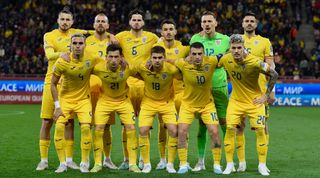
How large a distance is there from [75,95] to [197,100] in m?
1.98

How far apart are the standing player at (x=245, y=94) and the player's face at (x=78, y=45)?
7.26 feet

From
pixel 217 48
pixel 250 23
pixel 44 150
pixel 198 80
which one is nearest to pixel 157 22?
pixel 250 23

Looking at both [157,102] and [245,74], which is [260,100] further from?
[157,102]

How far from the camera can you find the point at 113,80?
11477mm

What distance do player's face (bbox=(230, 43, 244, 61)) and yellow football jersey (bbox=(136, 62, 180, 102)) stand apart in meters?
0.99

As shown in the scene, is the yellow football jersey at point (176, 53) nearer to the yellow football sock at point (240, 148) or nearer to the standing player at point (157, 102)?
the standing player at point (157, 102)

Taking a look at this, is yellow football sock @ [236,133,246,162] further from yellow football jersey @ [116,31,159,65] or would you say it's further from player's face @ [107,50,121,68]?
player's face @ [107,50,121,68]

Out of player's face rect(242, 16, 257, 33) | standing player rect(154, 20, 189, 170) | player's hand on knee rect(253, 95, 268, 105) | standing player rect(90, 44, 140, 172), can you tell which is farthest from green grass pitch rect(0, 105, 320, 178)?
player's face rect(242, 16, 257, 33)

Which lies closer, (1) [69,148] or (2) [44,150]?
(1) [69,148]

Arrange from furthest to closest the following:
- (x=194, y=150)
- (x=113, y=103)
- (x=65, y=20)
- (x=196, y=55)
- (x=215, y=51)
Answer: (x=194, y=150) < (x=65, y=20) < (x=215, y=51) < (x=113, y=103) < (x=196, y=55)

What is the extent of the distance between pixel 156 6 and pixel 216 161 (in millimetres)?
25647

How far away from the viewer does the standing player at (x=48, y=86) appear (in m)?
11.8

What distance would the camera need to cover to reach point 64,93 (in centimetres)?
1170

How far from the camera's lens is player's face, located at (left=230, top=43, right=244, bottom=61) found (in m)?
11.1
